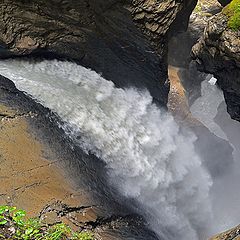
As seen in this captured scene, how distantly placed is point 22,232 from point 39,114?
4.36 metres

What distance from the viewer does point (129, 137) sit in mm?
11586

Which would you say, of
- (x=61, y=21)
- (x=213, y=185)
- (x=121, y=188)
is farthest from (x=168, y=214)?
(x=61, y=21)

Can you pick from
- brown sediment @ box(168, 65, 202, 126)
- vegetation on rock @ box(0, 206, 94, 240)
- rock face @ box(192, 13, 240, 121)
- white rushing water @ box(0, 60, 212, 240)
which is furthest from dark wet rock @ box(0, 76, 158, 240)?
brown sediment @ box(168, 65, 202, 126)

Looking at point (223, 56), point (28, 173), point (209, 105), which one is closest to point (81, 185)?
point (28, 173)

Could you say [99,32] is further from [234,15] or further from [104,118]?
[234,15]

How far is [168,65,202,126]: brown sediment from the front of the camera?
18172mm

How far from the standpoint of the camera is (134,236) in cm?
919

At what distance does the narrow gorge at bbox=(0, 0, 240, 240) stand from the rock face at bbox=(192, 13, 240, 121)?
0.04 m

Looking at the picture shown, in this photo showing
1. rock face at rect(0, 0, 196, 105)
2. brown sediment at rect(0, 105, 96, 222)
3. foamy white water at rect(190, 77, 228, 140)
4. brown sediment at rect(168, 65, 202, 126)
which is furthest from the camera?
foamy white water at rect(190, 77, 228, 140)

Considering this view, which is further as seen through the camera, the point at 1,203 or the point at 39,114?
the point at 39,114

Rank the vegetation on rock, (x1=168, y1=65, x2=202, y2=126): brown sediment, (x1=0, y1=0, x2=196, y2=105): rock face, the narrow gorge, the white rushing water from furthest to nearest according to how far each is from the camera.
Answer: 1. (x1=168, y1=65, x2=202, y2=126): brown sediment
2. (x1=0, y1=0, x2=196, y2=105): rock face
3. the white rushing water
4. the narrow gorge
5. the vegetation on rock

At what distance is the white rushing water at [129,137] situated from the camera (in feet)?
34.5

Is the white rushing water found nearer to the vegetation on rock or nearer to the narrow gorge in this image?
the narrow gorge

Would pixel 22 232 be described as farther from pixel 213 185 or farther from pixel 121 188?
pixel 213 185
